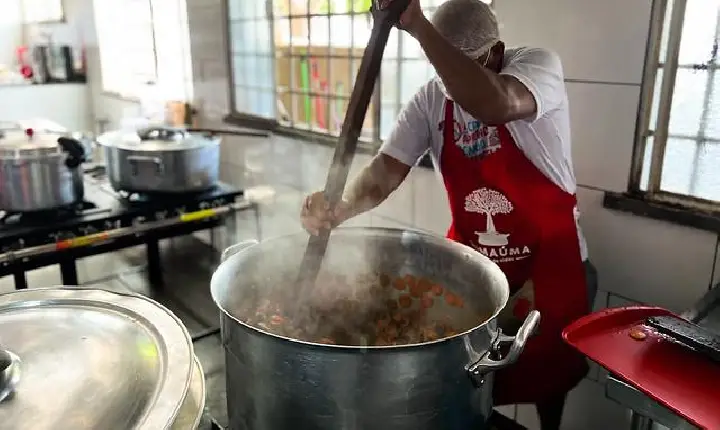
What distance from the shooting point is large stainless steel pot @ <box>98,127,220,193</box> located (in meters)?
1.99

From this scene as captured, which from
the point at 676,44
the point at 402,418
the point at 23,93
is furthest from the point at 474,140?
the point at 23,93

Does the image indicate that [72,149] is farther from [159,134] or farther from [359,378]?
[359,378]

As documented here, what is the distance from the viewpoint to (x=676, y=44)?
Answer: 1.26 m

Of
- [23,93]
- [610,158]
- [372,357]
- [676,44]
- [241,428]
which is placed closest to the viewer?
[372,357]

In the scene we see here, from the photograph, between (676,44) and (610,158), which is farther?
(610,158)

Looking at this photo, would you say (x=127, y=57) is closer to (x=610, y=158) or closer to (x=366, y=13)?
(x=366, y=13)

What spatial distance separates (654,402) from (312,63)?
1.83 metres

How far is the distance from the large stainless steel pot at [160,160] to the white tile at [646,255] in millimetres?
1256

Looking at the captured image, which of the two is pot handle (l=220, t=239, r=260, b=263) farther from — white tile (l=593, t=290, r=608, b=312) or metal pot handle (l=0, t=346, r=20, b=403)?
white tile (l=593, t=290, r=608, b=312)

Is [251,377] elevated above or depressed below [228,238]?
above

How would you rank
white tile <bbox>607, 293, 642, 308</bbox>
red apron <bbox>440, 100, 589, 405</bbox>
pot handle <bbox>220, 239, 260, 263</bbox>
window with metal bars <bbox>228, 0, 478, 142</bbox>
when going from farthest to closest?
window with metal bars <bbox>228, 0, 478, 142</bbox> < white tile <bbox>607, 293, 642, 308</bbox> < red apron <bbox>440, 100, 589, 405</bbox> < pot handle <bbox>220, 239, 260, 263</bbox>

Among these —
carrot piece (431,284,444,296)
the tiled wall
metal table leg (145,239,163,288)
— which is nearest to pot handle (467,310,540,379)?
carrot piece (431,284,444,296)

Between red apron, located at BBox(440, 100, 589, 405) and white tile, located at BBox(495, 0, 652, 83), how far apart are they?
1.02 feet

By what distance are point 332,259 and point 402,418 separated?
1.56 ft
